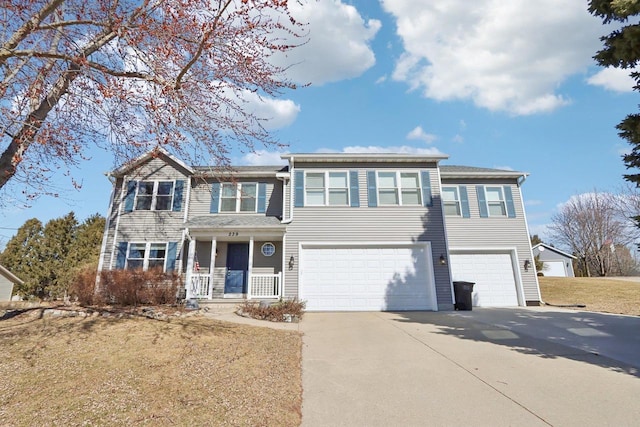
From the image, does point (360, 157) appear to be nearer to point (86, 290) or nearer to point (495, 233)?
point (495, 233)

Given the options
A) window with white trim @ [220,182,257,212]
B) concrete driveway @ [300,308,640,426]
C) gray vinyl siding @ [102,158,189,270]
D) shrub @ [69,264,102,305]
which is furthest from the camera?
window with white trim @ [220,182,257,212]

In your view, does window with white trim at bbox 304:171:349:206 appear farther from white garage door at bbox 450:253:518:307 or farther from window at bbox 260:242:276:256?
white garage door at bbox 450:253:518:307

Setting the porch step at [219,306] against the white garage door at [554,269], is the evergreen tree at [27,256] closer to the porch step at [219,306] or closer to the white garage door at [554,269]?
the porch step at [219,306]

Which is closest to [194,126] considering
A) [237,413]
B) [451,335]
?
[237,413]

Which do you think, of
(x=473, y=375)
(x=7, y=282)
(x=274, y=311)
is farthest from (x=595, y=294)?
(x=7, y=282)

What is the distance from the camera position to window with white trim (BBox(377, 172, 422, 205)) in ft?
41.4

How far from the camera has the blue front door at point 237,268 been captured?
13039 mm

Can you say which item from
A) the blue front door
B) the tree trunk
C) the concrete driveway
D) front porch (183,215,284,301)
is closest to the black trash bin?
Answer: the concrete driveway

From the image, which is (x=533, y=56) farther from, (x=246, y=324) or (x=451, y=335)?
(x=246, y=324)

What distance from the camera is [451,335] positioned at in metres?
7.10

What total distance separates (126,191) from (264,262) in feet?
23.4

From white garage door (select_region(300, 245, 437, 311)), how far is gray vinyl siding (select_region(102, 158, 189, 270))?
5.93 m

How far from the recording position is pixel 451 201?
1412cm

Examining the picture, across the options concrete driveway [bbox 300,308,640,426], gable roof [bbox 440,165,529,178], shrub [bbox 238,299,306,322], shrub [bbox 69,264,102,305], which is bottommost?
concrete driveway [bbox 300,308,640,426]
